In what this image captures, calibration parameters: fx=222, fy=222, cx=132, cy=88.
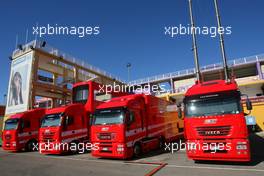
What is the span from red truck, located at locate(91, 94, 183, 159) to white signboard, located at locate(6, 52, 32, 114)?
1935cm

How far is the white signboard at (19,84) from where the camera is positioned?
28188 millimetres

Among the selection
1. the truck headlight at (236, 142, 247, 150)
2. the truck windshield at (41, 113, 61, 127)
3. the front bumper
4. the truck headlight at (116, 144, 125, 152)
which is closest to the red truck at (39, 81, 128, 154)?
the truck windshield at (41, 113, 61, 127)

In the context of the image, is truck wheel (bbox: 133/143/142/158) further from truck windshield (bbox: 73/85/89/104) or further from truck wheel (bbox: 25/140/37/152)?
truck wheel (bbox: 25/140/37/152)

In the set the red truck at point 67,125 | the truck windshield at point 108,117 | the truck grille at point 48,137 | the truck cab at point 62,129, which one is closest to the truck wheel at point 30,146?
the red truck at point 67,125

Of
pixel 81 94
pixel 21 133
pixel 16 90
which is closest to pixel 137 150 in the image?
pixel 81 94

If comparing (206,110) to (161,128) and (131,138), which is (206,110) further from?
(161,128)

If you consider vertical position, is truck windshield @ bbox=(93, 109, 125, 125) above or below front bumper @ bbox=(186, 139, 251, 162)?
above

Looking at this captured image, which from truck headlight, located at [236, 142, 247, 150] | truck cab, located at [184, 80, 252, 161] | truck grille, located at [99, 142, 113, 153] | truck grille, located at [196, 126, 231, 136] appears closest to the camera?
truck headlight, located at [236, 142, 247, 150]

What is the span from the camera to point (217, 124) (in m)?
8.67

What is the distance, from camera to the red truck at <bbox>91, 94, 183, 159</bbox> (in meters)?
11.1

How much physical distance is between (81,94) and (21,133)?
6.05m

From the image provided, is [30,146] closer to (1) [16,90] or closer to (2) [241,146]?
(1) [16,90]

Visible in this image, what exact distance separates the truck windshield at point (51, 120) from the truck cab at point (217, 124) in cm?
862

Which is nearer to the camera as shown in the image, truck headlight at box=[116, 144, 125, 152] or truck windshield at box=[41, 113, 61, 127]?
truck headlight at box=[116, 144, 125, 152]
